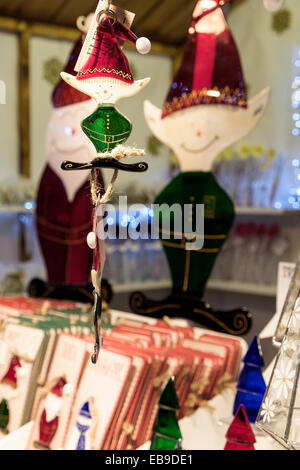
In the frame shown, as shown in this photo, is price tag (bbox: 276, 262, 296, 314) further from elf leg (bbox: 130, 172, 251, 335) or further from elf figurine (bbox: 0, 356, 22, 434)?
elf figurine (bbox: 0, 356, 22, 434)

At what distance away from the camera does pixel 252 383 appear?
1.08m

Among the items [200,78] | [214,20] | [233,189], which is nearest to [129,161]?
[214,20]

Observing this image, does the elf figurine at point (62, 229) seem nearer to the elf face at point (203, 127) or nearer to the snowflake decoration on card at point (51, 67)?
the elf face at point (203, 127)

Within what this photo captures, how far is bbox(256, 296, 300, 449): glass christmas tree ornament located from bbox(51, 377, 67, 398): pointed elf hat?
485 millimetres

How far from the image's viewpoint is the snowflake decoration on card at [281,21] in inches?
105

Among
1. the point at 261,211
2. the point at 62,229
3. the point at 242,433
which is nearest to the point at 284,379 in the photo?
the point at 242,433

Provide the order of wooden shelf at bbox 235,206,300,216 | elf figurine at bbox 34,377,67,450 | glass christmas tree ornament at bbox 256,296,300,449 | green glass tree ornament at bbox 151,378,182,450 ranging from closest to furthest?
glass christmas tree ornament at bbox 256,296,300,449
green glass tree ornament at bbox 151,378,182,450
elf figurine at bbox 34,377,67,450
wooden shelf at bbox 235,206,300,216

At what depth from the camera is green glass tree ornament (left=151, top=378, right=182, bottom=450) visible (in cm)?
89

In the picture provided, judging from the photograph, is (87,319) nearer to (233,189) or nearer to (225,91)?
(225,91)

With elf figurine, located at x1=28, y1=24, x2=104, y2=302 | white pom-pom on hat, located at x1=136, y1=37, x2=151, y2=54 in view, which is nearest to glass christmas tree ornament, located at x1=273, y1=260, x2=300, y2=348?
white pom-pom on hat, located at x1=136, y1=37, x2=151, y2=54

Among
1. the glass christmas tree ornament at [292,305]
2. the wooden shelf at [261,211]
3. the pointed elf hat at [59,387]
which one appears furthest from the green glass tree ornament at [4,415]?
the wooden shelf at [261,211]

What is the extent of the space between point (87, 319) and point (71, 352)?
286 millimetres

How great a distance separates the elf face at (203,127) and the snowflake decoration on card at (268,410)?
2.79 feet

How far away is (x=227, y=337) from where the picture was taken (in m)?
1.29
